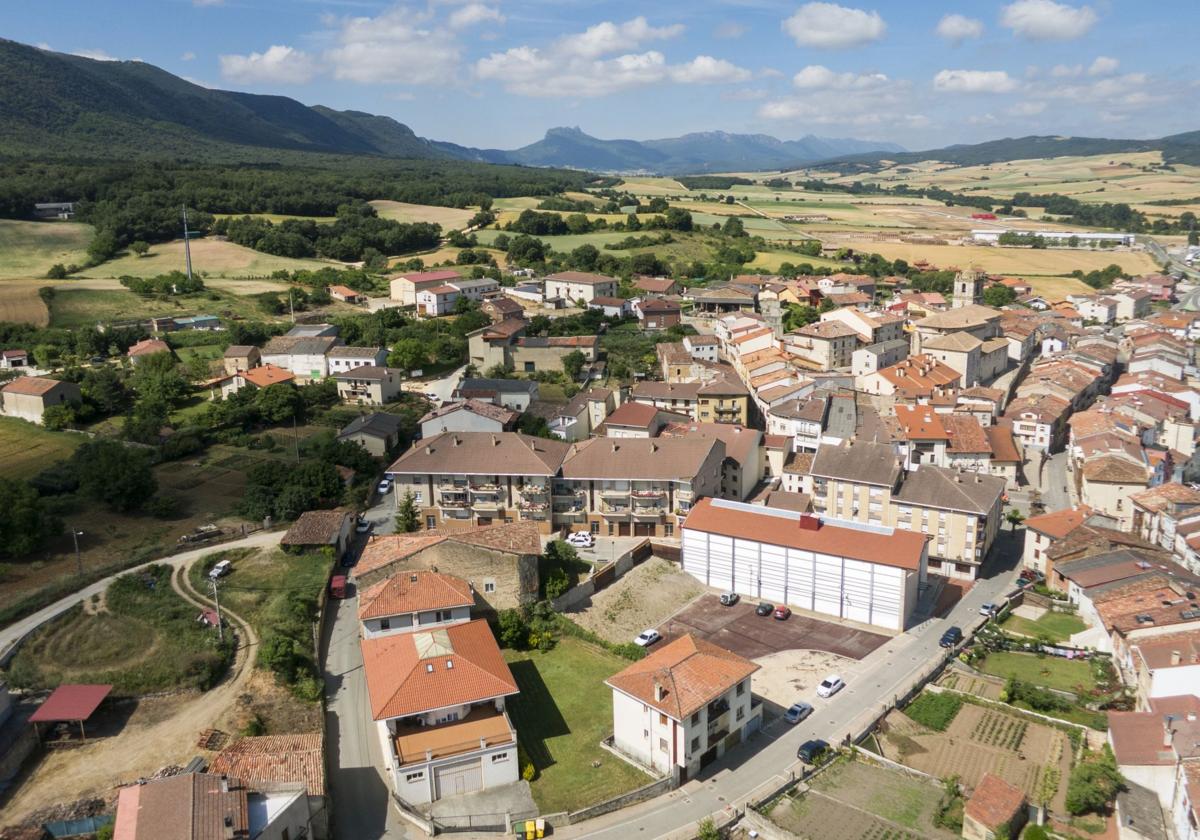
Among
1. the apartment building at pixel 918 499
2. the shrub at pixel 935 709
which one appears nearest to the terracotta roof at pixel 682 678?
the shrub at pixel 935 709

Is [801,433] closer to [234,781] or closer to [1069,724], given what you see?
[1069,724]

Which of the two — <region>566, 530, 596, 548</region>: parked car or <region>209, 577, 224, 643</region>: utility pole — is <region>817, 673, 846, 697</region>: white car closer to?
<region>566, 530, 596, 548</region>: parked car

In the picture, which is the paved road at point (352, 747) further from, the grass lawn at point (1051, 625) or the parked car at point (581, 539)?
the grass lawn at point (1051, 625)

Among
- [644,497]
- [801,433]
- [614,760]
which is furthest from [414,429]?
[614,760]

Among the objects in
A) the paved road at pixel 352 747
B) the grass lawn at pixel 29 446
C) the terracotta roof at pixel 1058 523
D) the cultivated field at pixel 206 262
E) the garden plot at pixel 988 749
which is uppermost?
the cultivated field at pixel 206 262

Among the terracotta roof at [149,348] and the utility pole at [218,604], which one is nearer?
the utility pole at [218,604]

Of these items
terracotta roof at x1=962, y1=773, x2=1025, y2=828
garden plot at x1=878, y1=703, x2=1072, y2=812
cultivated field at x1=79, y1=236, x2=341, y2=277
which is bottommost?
garden plot at x1=878, y1=703, x2=1072, y2=812

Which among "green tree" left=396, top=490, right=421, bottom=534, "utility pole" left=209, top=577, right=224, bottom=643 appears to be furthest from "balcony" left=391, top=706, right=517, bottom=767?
"green tree" left=396, top=490, right=421, bottom=534
